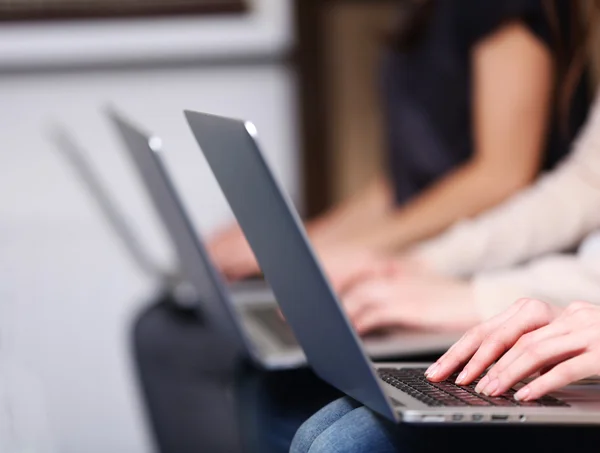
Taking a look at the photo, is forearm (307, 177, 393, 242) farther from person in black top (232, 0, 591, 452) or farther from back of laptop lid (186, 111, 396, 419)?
back of laptop lid (186, 111, 396, 419)

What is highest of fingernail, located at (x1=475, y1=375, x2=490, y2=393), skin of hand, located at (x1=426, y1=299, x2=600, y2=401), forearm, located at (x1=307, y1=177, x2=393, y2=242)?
skin of hand, located at (x1=426, y1=299, x2=600, y2=401)

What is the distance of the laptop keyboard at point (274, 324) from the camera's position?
0.95 metres

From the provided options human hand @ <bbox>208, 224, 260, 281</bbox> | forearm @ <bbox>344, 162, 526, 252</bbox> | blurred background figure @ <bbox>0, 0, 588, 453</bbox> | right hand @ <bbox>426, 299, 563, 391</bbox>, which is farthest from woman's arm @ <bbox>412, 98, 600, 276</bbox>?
blurred background figure @ <bbox>0, 0, 588, 453</bbox>

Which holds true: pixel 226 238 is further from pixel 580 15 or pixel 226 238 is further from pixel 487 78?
pixel 580 15

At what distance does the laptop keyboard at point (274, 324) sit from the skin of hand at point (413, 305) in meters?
0.07

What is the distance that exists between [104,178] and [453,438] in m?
1.46

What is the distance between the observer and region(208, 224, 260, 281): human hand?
1.35 m

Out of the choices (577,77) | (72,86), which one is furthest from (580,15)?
(72,86)

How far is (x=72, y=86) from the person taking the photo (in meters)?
1.92

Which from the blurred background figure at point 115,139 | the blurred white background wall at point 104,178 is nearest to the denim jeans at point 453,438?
the blurred background figure at point 115,139

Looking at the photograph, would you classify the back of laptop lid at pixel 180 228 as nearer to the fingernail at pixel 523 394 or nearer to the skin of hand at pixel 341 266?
the skin of hand at pixel 341 266

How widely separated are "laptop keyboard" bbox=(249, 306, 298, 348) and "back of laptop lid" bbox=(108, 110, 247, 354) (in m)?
0.05

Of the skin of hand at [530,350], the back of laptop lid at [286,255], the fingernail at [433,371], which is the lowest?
the fingernail at [433,371]

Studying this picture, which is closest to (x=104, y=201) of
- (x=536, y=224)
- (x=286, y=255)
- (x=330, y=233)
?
(x=330, y=233)
